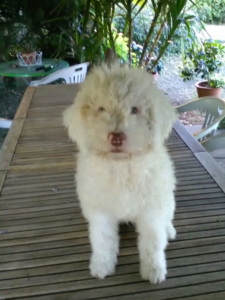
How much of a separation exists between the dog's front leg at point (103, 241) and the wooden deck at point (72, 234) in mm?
24

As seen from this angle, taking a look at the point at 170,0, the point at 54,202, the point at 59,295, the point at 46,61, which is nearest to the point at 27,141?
the point at 54,202

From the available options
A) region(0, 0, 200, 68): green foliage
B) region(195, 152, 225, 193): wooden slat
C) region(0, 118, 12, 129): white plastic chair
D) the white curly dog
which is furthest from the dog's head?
region(0, 0, 200, 68): green foliage

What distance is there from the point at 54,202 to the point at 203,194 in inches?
20.4

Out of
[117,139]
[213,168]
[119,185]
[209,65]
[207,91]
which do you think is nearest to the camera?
[117,139]

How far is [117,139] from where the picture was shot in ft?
2.55

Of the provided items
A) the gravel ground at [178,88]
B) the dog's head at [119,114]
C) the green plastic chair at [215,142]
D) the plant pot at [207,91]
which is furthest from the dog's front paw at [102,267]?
the plant pot at [207,91]

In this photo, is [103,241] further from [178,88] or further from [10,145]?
[178,88]

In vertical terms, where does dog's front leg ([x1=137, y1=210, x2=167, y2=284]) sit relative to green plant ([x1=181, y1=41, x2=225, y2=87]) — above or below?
above

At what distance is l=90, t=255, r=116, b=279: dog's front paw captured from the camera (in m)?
0.81

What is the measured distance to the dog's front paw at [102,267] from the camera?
2.67ft

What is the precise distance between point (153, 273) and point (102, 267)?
12 centimetres

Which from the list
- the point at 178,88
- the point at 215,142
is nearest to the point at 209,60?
the point at 178,88

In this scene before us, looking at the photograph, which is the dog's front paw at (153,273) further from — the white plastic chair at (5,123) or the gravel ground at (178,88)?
the gravel ground at (178,88)

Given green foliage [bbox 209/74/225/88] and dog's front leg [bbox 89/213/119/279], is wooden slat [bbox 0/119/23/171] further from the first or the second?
green foliage [bbox 209/74/225/88]
